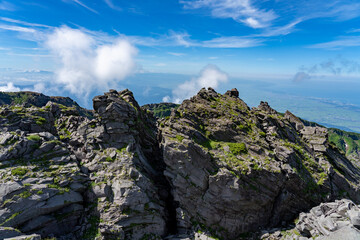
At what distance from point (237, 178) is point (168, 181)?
1260 centimetres

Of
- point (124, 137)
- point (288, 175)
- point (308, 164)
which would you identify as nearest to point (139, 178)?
point (124, 137)

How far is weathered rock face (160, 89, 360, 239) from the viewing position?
3098 centimetres

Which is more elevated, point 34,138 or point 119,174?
point 34,138

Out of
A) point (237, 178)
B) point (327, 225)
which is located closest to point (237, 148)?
point (237, 178)

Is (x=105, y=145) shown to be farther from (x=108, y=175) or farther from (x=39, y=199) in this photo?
(x=39, y=199)

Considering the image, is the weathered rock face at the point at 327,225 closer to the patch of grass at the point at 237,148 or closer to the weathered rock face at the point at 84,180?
the patch of grass at the point at 237,148

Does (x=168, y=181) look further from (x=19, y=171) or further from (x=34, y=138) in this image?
(x=34, y=138)

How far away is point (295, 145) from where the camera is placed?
41.0m

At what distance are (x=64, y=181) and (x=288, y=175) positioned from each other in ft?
126

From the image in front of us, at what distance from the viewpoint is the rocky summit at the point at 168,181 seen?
82.3 feet

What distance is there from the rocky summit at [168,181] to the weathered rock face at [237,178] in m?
0.18

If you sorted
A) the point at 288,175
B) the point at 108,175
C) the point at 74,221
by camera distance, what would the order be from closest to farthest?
the point at 74,221 < the point at 108,175 < the point at 288,175

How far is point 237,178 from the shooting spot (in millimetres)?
30938

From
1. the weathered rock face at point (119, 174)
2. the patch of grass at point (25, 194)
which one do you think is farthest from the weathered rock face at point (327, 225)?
the patch of grass at point (25, 194)
